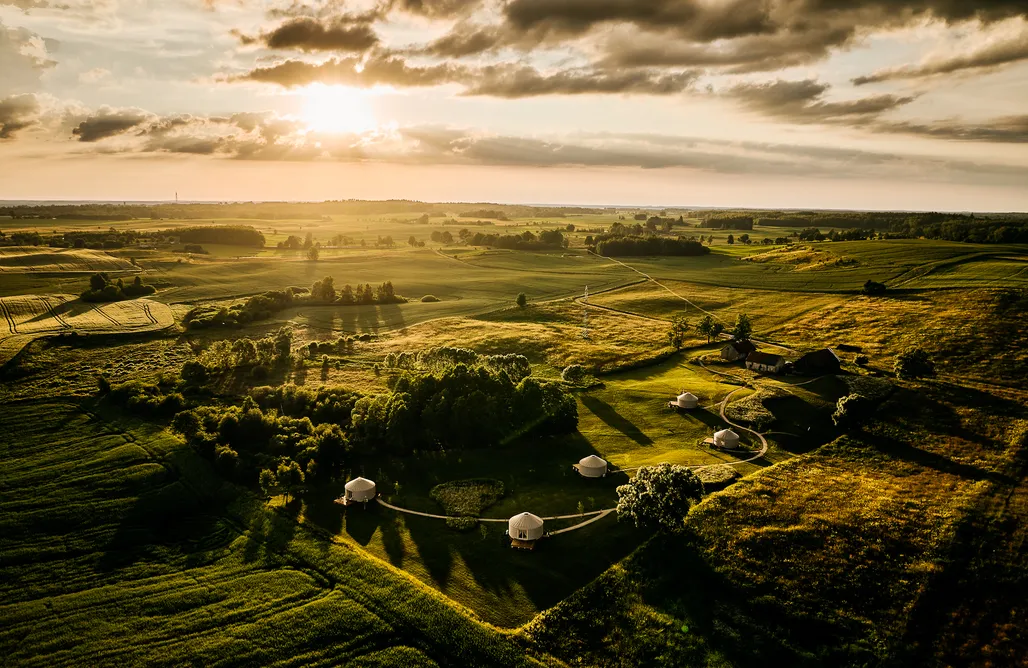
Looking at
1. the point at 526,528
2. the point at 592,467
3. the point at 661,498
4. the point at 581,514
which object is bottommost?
the point at 581,514

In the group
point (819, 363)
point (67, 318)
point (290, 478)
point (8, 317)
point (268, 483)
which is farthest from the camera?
point (67, 318)

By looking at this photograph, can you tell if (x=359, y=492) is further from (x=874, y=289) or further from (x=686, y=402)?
(x=874, y=289)

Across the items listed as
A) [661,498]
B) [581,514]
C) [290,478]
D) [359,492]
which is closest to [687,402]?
[581,514]

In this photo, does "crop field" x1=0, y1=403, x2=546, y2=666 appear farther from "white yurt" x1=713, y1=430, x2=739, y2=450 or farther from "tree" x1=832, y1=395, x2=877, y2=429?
"tree" x1=832, y1=395, x2=877, y2=429

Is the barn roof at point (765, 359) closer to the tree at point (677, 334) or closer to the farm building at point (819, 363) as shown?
the farm building at point (819, 363)

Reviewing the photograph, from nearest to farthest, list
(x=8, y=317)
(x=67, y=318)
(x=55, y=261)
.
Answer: (x=8, y=317) → (x=67, y=318) → (x=55, y=261)

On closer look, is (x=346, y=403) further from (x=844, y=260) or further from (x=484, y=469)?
(x=844, y=260)

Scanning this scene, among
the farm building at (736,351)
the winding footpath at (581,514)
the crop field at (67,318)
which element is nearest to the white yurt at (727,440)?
the winding footpath at (581,514)
